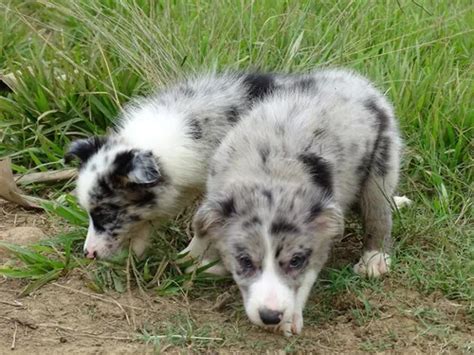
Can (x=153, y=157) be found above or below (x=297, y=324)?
above

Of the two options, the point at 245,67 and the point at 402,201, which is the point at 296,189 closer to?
the point at 402,201

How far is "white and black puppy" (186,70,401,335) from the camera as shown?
462cm

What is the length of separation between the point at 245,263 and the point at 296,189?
469 mm

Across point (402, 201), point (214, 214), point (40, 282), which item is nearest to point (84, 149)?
point (40, 282)

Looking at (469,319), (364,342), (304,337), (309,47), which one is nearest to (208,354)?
(304,337)

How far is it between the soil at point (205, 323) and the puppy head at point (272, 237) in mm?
269

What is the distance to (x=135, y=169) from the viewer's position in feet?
17.3

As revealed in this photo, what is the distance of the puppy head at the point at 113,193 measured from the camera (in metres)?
5.33

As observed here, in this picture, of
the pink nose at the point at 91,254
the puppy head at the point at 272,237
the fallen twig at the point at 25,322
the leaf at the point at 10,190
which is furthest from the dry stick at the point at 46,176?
the puppy head at the point at 272,237

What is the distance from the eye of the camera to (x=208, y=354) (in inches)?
182

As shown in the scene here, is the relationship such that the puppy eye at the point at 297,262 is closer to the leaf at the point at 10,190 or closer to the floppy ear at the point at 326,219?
the floppy ear at the point at 326,219

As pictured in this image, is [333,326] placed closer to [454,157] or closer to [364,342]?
A: [364,342]

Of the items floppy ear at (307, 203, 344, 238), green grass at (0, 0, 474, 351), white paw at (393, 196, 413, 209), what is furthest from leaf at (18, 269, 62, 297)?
white paw at (393, 196, 413, 209)

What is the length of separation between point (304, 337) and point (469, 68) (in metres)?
3.15
